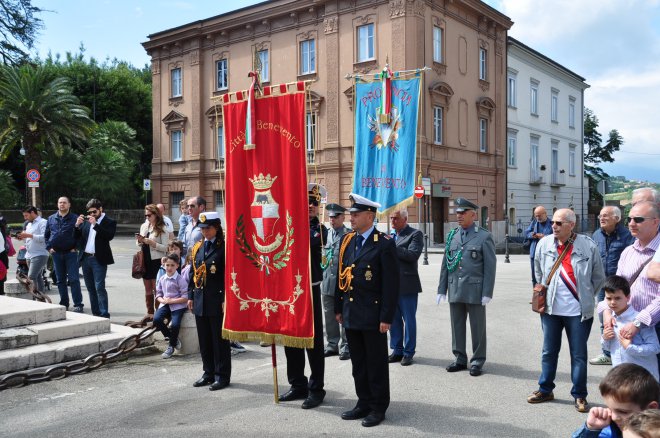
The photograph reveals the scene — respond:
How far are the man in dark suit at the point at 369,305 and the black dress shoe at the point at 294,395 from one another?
0.77 metres

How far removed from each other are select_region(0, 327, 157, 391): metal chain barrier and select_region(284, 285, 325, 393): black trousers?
2423mm

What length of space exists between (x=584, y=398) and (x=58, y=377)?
5466 mm

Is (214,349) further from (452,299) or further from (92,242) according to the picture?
(92,242)

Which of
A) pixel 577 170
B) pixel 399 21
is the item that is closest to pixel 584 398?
pixel 399 21

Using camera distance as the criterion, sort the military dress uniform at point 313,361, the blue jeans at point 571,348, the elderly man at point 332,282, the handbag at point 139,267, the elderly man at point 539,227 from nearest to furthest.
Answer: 1. the blue jeans at point 571,348
2. the military dress uniform at point 313,361
3. the elderly man at point 332,282
4. the handbag at point 139,267
5. the elderly man at point 539,227

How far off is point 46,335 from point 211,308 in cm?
255

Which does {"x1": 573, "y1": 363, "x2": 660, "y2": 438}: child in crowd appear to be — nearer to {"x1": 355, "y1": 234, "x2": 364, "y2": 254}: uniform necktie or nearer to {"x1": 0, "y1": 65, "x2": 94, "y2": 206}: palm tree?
{"x1": 355, "y1": 234, "x2": 364, "y2": 254}: uniform necktie

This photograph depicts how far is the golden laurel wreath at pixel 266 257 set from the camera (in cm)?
608

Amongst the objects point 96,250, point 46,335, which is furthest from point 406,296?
point 96,250

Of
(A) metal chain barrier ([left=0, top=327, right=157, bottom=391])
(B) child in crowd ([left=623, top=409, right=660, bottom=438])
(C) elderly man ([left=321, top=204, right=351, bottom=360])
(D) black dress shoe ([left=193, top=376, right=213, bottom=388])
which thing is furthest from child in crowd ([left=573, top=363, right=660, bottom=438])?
(A) metal chain barrier ([left=0, top=327, right=157, bottom=391])

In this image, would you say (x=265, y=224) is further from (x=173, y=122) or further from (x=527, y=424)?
(x=173, y=122)

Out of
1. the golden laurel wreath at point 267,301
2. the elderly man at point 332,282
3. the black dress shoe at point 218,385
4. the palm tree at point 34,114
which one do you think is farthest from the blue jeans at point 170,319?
the palm tree at point 34,114

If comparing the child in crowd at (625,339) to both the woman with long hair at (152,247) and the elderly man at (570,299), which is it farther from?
the woman with long hair at (152,247)

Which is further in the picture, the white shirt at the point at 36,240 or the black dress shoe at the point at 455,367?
the white shirt at the point at 36,240
